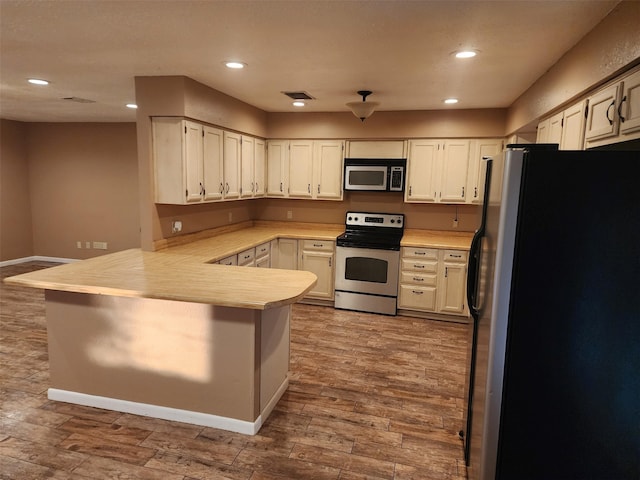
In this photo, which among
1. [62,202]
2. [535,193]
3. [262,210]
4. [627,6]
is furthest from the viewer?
[62,202]

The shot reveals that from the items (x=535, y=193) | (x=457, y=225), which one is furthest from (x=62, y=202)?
(x=535, y=193)

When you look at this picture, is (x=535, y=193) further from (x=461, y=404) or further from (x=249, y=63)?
(x=249, y=63)

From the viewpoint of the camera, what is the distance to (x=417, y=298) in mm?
4852

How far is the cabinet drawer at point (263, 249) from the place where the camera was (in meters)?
4.73

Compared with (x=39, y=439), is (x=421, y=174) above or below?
above

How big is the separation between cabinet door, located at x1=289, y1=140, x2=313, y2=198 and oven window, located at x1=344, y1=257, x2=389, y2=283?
1.19 meters

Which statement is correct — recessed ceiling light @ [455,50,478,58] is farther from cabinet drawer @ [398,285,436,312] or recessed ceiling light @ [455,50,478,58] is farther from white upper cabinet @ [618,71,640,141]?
cabinet drawer @ [398,285,436,312]

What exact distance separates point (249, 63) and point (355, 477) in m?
2.88

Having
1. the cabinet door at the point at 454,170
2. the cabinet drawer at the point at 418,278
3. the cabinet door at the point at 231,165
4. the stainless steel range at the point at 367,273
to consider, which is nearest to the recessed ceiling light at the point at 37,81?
the cabinet door at the point at 231,165

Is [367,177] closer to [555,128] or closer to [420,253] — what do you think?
[420,253]

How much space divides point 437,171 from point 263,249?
92.8 inches

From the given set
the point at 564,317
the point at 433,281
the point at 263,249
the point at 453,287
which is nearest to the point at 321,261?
the point at 263,249

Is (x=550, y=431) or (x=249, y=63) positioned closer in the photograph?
(x=550, y=431)

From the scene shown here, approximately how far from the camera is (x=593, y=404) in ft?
5.16
